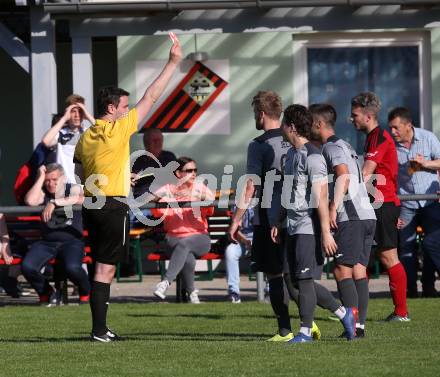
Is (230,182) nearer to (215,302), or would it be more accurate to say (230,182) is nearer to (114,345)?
(215,302)

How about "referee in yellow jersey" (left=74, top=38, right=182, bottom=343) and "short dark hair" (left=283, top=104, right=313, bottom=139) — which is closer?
"short dark hair" (left=283, top=104, right=313, bottom=139)

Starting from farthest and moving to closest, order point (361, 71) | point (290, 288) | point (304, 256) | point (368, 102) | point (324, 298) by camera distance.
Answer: point (361, 71), point (368, 102), point (290, 288), point (324, 298), point (304, 256)

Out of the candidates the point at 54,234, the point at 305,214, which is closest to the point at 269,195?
the point at 305,214

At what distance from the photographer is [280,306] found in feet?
34.4

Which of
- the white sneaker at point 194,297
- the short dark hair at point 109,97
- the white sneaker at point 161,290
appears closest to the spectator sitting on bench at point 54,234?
the white sneaker at point 161,290

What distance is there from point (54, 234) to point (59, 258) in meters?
0.28

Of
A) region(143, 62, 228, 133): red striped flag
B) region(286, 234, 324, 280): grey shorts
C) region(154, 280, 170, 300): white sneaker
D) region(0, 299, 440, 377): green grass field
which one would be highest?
region(143, 62, 228, 133): red striped flag

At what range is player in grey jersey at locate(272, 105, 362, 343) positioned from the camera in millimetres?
9883

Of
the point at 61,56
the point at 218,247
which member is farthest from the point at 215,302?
the point at 61,56

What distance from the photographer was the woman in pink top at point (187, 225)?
14.6 meters

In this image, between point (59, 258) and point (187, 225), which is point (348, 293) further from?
point (59, 258)

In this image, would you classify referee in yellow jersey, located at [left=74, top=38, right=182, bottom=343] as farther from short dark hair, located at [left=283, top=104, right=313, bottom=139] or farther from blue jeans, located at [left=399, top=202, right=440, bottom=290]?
blue jeans, located at [left=399, top=202, right=440, bottom=290]

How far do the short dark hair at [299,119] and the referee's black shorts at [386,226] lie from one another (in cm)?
220

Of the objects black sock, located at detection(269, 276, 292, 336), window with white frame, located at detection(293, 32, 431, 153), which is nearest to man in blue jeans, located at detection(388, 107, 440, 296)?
window with white frame, located at detection(293, 32, 431, 153)
